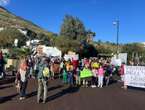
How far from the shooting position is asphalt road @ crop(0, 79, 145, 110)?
14.8m

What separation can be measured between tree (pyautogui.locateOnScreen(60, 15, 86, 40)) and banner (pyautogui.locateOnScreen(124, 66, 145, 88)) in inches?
2024

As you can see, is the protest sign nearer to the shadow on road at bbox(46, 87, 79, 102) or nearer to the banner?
the shadow on road at bbox(46, 87, 79, 102)

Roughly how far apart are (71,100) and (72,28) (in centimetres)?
5863

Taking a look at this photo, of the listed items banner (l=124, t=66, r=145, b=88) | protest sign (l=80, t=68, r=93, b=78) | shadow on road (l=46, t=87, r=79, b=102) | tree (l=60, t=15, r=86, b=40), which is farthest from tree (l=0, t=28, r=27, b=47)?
shadow on road (l=46, t=87, r=79, b=102)

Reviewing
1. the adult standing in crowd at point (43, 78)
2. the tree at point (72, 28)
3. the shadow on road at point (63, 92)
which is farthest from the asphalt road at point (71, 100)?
the tree at point (72, 28)

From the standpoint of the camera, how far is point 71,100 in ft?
55.0

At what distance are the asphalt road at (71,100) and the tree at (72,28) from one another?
54568mm

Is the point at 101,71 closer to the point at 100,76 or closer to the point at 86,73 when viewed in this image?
the point at 100,76

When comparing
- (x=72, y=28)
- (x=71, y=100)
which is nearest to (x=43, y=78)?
(x=71, y=100)

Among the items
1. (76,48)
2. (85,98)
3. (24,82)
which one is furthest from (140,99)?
(76,48)

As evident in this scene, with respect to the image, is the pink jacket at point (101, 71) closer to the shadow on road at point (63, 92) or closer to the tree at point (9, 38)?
the shadow on road at point (63, 92)

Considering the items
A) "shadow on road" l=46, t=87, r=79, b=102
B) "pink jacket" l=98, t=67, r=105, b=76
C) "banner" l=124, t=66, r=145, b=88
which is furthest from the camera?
"pink jacket" l=98, t=67, r=105, b=76

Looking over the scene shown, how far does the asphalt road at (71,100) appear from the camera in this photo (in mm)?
14797

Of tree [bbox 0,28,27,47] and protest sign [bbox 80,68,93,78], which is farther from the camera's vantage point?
tree [bbox 0,28,27,47]
